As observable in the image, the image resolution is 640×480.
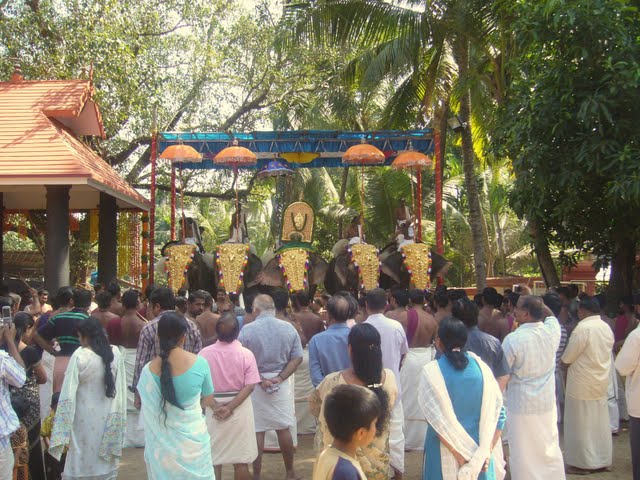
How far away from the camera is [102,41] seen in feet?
50.6

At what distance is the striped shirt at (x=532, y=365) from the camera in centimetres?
525

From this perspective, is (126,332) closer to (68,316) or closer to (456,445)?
(68,316)

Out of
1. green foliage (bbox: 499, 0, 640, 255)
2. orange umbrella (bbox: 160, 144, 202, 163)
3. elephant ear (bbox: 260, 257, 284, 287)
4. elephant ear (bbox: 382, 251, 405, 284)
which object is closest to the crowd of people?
green foliage (bbox: 499, 0, 640, 255)

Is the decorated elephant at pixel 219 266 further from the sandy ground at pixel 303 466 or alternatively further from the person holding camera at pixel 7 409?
the person holding camera at pixel 7 409

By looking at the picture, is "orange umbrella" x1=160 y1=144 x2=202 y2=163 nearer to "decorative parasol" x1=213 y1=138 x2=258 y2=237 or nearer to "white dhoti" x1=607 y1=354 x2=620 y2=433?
"decorative parasol" x1=213 y1=138 x2=258 y2=237

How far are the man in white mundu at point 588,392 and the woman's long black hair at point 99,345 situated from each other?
374 cm

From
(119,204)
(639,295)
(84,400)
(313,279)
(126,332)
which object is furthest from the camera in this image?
(119,204)

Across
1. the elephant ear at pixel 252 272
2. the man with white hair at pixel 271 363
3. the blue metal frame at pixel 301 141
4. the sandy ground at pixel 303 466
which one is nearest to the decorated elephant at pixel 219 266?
the elephant ear at pixel 252 272

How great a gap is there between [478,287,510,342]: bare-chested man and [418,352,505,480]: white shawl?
3.32m

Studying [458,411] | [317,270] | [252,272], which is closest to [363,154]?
[317,270]

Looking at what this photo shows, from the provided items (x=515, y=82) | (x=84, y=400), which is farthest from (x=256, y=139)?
(x=84, y=400)

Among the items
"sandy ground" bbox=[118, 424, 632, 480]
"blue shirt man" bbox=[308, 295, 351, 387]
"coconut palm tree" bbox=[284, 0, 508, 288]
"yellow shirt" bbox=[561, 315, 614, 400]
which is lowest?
"sandy ground" bbox=[118, 424, 632, 480]

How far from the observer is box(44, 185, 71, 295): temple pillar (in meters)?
11.5

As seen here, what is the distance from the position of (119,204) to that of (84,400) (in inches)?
408
